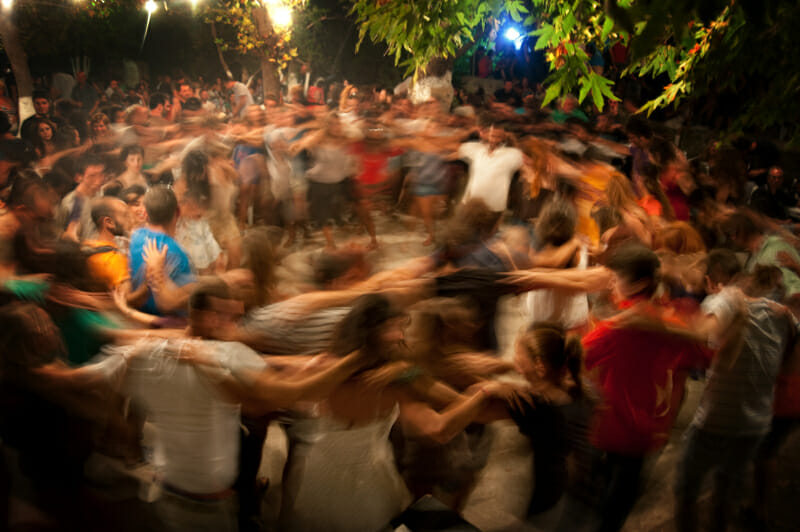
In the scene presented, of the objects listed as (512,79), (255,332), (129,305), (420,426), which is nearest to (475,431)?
(420,426)

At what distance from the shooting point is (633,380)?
8.89 feet

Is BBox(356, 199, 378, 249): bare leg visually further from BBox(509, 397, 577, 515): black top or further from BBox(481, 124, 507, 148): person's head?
BBox(509, 397, 577, 515): black top

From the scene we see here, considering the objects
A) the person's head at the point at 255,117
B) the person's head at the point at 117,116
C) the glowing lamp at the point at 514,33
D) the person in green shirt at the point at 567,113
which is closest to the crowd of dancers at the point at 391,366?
the glowing lamp at the point at 514,33

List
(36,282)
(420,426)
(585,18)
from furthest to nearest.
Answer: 1. (585,18)
2. (36,282)
3. (420,426)

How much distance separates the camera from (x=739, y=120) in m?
4.13

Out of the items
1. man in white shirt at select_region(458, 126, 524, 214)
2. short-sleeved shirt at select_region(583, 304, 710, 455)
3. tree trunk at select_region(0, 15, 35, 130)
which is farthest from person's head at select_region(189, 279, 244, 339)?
tree trunk at select_region(0, 15, 35, 130)

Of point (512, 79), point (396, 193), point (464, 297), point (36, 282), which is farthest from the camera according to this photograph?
point (512, 79)

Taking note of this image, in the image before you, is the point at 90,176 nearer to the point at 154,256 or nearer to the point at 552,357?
the point at 154,256

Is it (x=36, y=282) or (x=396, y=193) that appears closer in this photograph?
(x=36, y=282)

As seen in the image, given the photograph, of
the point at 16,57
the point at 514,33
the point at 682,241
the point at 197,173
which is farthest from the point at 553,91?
the point at 16,57

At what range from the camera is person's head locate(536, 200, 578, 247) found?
3945 millimetres

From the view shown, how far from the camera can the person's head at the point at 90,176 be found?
5.46m

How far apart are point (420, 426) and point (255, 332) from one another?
1.10m

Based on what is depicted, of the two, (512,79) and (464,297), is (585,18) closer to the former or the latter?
(464,297)
